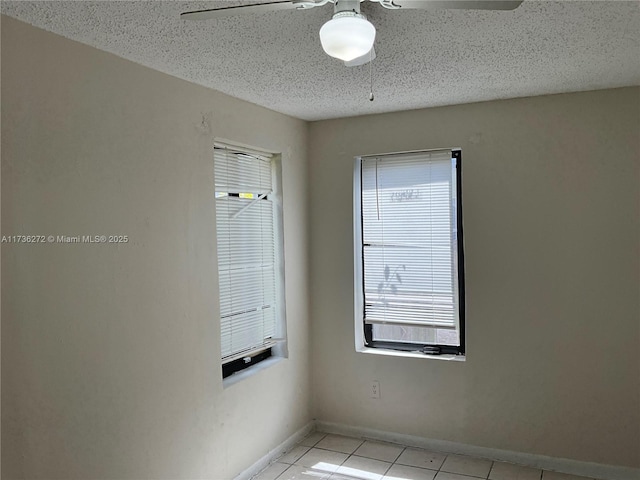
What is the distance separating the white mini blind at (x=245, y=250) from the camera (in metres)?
3.22

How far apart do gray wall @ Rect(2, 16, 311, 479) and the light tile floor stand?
30 centimetres

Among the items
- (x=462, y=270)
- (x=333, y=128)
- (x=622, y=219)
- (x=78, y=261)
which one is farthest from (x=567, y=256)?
(x=78, y=261)

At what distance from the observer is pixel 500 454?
11.4 ft

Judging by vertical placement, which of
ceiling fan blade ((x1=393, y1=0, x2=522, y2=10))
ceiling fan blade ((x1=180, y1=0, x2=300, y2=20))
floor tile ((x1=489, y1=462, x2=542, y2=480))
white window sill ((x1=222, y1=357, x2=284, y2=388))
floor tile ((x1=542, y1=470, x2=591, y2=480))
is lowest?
floor tile ((x1=542, y1=470, x2=591, y2=480))

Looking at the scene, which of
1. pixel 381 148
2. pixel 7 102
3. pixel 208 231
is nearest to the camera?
pixel 7 102

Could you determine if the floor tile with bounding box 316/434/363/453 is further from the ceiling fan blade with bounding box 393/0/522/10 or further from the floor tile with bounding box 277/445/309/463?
the ceiling fan blade with bounding box 393/0/522/10

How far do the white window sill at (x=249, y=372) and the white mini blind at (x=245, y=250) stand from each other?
0.39 feet

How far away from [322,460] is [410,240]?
162 centimetres

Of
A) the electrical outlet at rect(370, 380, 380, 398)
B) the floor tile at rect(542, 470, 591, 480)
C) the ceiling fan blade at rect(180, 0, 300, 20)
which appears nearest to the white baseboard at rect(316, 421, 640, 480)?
the floor tile at rect(542, 470, 591, 480)

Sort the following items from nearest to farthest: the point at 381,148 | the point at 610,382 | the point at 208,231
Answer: the point at 208,231, the point at 610,382, the point at 381,148

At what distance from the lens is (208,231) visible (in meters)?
3.01

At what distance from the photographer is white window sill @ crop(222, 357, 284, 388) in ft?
10.5

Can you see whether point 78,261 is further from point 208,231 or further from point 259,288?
Answer: point 259,288

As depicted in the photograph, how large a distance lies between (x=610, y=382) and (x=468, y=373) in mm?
845
